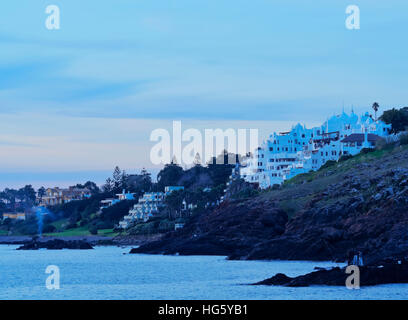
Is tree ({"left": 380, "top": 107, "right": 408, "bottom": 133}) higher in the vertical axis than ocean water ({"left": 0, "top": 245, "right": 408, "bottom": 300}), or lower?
higher

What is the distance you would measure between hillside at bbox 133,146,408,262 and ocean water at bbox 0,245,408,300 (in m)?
3.89

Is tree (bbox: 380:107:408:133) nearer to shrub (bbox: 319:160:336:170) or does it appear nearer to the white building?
shrub (bbox: 319:160:336:170)

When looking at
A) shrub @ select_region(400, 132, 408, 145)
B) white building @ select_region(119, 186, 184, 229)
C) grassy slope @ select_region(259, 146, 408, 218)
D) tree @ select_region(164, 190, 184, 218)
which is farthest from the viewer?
white building @ select_region(119, 186, 184, 229)

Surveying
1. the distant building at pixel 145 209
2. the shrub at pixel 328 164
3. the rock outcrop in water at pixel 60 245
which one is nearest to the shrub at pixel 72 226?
the distant building at pixel 145 209

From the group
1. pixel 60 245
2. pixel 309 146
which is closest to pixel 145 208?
pixel 60 245

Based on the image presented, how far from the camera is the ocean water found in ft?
163

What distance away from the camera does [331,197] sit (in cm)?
9825

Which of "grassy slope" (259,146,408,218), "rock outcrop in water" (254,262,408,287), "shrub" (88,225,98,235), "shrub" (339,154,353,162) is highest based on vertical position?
"shrub" (339,154,353,162)

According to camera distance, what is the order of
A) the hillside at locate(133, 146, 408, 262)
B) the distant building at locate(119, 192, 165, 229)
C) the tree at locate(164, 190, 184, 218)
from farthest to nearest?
the distant building at locate(119, 192, 165, 229), the tree at locate(164, 190, 184, 218), the hillside at locate(133, 146, 408, 262)

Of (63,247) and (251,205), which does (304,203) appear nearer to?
(251,205)

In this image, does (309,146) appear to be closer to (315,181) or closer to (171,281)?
(315,181)

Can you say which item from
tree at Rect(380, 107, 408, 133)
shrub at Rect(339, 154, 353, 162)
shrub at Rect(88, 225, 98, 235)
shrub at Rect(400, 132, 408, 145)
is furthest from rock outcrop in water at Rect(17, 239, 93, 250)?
tree at Rect(380, 107, 408, 133)

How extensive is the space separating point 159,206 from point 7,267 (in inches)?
3620

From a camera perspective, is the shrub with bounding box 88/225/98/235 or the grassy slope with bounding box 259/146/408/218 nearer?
the grassy slope with bounding box 259/146/408/218
